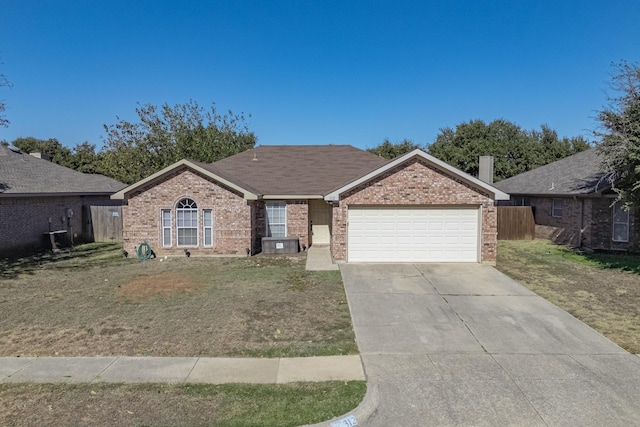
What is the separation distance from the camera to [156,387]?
573 centimetres

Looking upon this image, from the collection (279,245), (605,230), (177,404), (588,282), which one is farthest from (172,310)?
(605,230)

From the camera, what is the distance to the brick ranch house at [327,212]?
48.4ft

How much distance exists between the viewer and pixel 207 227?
1686 cm

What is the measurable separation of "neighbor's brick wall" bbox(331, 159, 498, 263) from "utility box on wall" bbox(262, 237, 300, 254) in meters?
3.77

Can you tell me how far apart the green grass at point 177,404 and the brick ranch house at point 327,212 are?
9.64 m

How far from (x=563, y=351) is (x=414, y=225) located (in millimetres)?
8296

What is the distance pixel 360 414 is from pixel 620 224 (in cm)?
1766

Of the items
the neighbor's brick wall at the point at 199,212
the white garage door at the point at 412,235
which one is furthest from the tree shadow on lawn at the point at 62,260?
the white garage door at the point at 412,235

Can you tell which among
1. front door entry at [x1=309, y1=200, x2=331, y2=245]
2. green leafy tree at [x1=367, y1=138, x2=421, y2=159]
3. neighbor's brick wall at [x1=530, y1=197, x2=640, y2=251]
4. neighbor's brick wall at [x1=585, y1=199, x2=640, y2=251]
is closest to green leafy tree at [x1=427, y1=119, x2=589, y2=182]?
green leafy tree at [x1=367, y1=138, x2=421, y2=159]

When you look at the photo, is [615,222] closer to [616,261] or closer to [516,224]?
[616,261]

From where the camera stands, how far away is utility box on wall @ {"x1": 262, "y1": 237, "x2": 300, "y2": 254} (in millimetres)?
17547

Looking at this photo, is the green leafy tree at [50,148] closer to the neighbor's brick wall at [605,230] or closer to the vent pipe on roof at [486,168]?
the vent pipe on roof at [486,168]

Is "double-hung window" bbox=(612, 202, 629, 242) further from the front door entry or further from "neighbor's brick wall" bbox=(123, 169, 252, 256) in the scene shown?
"neighbor's brick wall" bbox=(123, 169, 252, 256)

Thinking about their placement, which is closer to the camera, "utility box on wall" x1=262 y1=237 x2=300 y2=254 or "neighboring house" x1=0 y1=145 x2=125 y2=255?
"neighboring house" x1=0 y1=145 x2=125 y2=255
